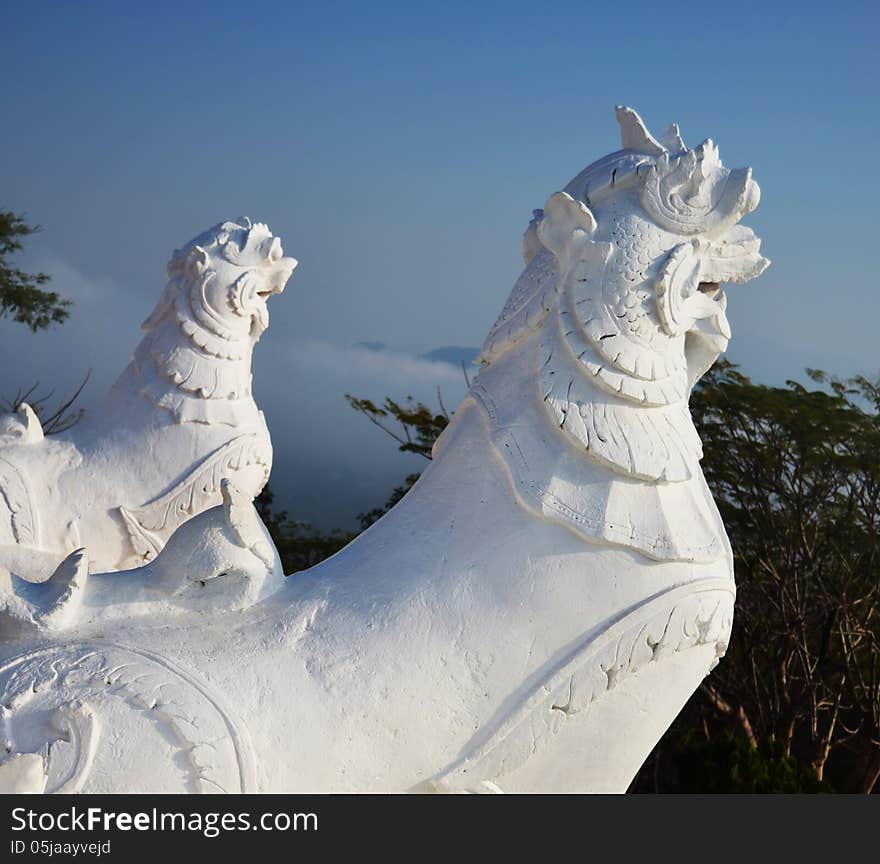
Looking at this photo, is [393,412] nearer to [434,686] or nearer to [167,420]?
[167,420]

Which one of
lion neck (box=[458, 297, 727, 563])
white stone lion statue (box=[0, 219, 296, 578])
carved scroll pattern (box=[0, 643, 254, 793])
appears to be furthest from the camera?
white stone lion statue (box=[0, 219, 296, 578])

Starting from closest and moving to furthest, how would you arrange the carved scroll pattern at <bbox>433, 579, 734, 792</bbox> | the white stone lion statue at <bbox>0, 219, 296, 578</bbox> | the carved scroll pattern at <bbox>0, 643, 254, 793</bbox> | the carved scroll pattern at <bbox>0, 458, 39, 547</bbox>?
the carved scroll pattern at <bbox>0, 643, 254, 793</bbox> → the carved scroll pattern at <bbox>433, 579, 734, 792</bbox> → the carved scroll pattern at <bbox>0, 458, 39, 547</bbox> → the white stone lion statue at <bbox>0, 219, 296, 578</bbox>

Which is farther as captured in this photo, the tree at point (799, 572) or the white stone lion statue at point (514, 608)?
the tree at point (799, 572)

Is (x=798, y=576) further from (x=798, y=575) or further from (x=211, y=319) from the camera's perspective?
(x=211, y=319)

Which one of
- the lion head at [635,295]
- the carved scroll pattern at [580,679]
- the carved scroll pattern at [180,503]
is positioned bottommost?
the carved scroll pattern at [580,679]

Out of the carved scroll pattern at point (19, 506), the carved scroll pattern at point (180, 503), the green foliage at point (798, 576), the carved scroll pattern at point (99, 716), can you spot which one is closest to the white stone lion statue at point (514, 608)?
the carved scroll pattern at point (99, 716)

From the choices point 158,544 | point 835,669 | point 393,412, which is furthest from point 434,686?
point 393,412

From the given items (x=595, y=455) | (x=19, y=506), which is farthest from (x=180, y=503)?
(x=595, y=455)

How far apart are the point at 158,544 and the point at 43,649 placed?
1.93 meters

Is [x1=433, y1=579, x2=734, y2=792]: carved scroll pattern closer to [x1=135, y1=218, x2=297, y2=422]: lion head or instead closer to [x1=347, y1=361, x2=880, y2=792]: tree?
[x1=135, y1=218, x2=297, y2=422]: lion head

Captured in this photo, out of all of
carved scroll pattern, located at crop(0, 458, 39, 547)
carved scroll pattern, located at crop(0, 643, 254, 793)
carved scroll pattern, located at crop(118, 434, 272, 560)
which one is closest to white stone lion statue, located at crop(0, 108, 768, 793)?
carved scroll pattern, located at crop(0, 643, 254, 793)

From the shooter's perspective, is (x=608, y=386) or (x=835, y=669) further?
(x=835, y=669)

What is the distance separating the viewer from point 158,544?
4672 millimetres

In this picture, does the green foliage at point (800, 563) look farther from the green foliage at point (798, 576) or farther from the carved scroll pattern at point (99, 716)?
the carved scroll pattern at point (99, 716)
